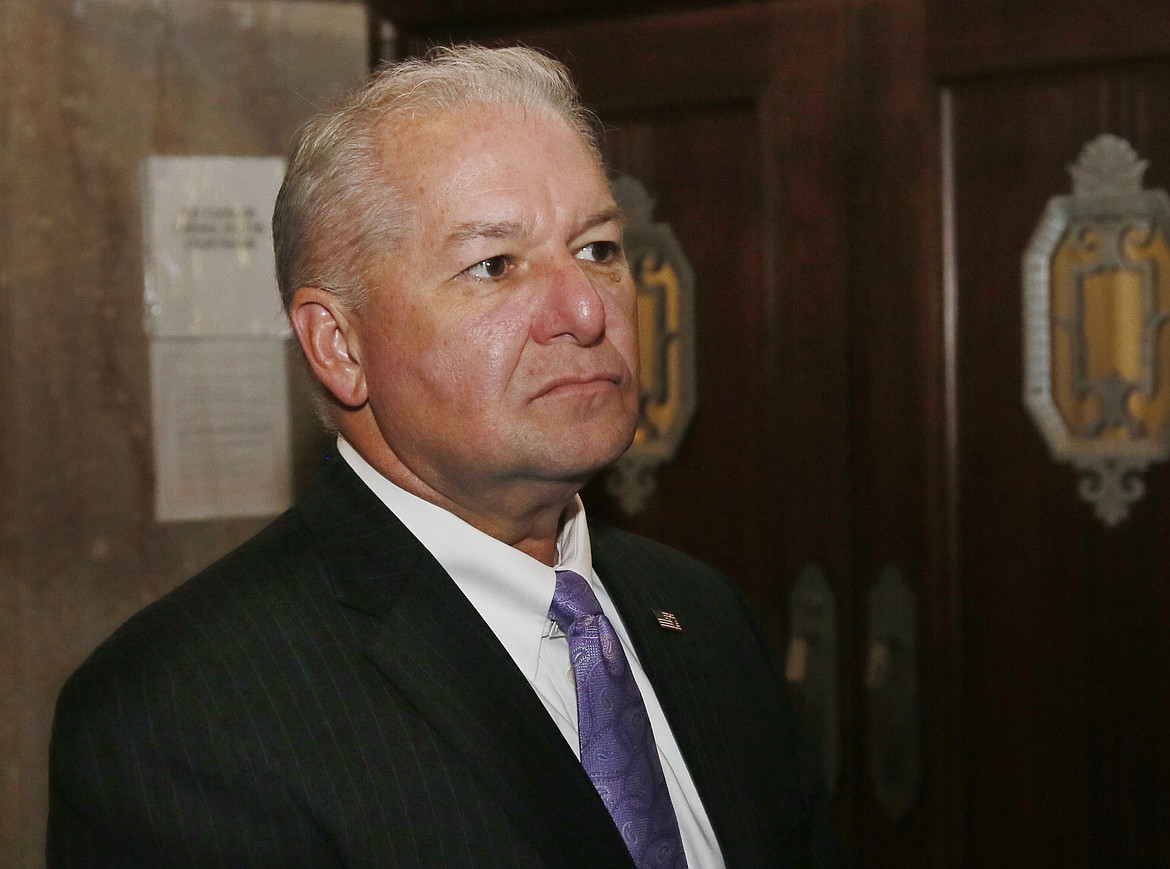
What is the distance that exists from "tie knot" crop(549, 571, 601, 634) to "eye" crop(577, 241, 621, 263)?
0.32 metres

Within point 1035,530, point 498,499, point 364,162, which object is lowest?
point 1035,530

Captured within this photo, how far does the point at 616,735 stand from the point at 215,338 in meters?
1.33

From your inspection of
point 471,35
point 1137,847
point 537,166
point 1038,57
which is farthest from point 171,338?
point 1137,847

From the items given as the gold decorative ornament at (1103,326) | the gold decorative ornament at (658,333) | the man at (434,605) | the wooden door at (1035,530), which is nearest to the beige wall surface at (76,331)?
the gold decorative ornament at (658,333)

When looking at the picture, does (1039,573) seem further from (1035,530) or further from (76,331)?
(76,331)

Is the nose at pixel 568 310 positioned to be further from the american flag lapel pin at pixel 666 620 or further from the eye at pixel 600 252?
the american flag lapel pin at pixel 666 620

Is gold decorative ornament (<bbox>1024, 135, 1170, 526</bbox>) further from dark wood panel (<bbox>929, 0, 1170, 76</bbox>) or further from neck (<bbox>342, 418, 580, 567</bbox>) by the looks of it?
neck (<bbox>342, 418, 580, 567</bbox>)

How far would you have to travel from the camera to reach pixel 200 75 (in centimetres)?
219

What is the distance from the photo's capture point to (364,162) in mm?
1206

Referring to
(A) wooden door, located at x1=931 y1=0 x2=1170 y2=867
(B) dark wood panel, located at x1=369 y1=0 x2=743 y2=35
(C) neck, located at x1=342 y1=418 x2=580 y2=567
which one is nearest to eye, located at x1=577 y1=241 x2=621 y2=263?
(C) neck, located at x1=342 y1=418 x2=580 y2=567

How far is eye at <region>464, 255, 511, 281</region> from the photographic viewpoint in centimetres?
118

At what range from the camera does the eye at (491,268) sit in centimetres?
118

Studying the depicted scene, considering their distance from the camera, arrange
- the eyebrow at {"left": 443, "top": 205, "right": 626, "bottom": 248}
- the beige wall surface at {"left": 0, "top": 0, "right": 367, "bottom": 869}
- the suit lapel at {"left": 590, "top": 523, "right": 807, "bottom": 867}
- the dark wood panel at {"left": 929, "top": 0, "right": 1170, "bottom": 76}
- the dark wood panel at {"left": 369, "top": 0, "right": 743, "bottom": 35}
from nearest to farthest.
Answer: the eyebrow at {"left": 443, "top": 205, "right": 626, "bottom": 248} → the suit lapel at {"left": 590, "top": 523, "right": 807, "bottom": 867} → the dark wood panel at {"left": 929, "top": 0, "right": 1170, "bottom": 76} → the beige wall surface at {"left": 0, "top": 0, "right": 367, "bottom": 869} → the dark wood panel at {"left": 369, "top": 0, "right": 743, "bottom": 35}

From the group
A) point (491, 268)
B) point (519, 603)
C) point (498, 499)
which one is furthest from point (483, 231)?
point (519, 603)
